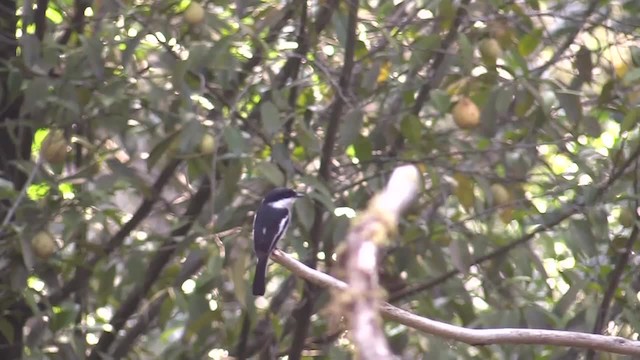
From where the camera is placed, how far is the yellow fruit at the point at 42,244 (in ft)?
10.9

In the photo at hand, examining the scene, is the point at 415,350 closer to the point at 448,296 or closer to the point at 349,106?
the point at 448,296

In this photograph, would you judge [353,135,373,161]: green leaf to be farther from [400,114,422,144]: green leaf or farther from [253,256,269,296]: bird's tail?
[253,256,269,296]: bird's tail

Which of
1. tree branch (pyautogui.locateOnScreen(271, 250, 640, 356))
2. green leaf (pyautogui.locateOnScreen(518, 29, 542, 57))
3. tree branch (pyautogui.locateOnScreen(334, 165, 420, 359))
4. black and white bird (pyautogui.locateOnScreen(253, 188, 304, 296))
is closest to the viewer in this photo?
tree branch (pyautogui.locateOnScreen(334, 165, 420, 359))

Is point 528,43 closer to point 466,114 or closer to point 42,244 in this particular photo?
point 466,114

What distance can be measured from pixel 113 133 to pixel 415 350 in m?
1.31

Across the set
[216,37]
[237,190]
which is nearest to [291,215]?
[237,190]

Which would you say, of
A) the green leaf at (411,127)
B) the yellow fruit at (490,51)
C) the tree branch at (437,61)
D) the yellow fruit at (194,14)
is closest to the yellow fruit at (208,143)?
the yellow fruit at (194,14)

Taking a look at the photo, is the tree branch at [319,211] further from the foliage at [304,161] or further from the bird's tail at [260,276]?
the bird's tail at [260,276]

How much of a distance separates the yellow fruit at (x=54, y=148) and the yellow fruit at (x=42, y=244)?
268 millimetres

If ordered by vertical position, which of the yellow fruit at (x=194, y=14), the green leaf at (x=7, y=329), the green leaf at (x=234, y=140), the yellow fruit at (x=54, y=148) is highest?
the yellow fruit at (x=194, y=14)

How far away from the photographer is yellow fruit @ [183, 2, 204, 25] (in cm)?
328

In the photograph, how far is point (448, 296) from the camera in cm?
388

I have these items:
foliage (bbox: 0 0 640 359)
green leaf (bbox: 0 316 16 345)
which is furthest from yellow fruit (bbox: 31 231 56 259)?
green leaf (bbox: 0 316 16 345)

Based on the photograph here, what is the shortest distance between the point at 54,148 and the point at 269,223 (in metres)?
0.79
